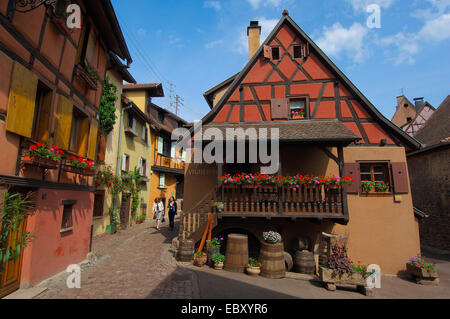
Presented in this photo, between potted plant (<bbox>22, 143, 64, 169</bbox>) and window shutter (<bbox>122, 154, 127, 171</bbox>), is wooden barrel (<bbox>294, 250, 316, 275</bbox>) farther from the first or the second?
window shutter (<bbox>122, 154, 127, 171</bbox>)

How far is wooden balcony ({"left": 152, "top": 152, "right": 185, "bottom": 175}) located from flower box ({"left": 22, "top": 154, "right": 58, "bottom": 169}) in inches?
510

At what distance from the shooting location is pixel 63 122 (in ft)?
20.7

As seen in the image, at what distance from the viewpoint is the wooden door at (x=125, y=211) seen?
13.9m

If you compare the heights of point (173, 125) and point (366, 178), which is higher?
point (173, 125)

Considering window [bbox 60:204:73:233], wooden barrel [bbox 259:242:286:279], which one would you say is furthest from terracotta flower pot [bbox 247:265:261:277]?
window [bbox 60:204:73:233]

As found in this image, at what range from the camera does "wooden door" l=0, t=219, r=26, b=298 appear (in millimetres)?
4516

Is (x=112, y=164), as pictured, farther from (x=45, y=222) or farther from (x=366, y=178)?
(x=366, y=178)

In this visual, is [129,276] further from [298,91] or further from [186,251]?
[298,91]

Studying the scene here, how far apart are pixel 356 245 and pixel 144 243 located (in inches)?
330

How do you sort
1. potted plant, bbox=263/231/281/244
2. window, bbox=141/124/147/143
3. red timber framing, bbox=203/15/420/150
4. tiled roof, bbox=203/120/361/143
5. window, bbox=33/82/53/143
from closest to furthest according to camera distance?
window, bbox=33/82/53/143 < potted plant, bbox=263/231/281/244 < tiled roof, bbox=203/120/361/143 < red timber framing, bbox=203/15/420/150 < window, bbox=141/124/147/143

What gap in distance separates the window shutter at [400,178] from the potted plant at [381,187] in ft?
0.96

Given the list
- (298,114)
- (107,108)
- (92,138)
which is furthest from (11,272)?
(298,114)

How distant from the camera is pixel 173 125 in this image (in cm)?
2383
